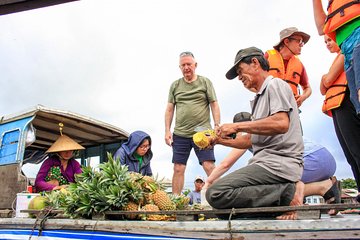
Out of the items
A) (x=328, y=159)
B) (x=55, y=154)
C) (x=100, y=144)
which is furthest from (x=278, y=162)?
(x=100, y=144)

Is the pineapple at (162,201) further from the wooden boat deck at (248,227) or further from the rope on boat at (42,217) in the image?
the rope on boat at (42,217)

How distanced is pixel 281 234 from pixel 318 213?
25cm

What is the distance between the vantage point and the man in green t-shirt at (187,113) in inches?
205

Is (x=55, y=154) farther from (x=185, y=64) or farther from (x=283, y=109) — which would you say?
(x=283, y=109)

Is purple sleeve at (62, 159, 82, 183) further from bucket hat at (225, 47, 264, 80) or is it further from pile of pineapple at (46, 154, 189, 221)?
bucket hat at (225, 47, 264, 80)

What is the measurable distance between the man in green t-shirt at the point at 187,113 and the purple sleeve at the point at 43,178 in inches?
68.7

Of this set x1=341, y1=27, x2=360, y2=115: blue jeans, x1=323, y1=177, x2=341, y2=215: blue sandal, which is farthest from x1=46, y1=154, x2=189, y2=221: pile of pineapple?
x1=341, y1=27, x2=360, y2=115: blue jeans

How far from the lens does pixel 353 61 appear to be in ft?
7.70

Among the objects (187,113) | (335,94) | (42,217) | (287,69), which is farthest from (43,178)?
(335,94)

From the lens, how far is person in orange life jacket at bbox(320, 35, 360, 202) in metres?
2.76

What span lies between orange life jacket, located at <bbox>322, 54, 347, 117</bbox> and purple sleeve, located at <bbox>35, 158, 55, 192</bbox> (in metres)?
3.80

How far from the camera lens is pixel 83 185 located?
11.0 feet

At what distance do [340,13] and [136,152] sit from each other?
3.42 metres

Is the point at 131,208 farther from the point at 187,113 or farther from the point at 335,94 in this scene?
the point at 187,113
